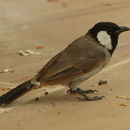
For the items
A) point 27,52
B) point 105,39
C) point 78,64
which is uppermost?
point 105,39


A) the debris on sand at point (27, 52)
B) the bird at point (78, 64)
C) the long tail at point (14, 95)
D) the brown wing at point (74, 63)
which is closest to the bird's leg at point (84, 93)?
the bird at point (78, 64)

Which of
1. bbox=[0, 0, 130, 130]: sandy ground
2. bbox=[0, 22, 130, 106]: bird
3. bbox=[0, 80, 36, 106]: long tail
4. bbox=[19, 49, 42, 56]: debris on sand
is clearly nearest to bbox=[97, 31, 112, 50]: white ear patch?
bbox=[0, 22, 130, 106]: bird

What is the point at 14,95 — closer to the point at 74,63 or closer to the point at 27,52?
the point at 74,63

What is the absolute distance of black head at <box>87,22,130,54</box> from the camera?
5.50 meters

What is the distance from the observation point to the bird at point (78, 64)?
5277 millimetres

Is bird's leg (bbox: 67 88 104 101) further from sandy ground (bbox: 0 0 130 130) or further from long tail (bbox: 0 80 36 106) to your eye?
long tail (bbox: 0 80 36 106)

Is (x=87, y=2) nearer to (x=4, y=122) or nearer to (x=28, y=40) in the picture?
(x=28, y=40)

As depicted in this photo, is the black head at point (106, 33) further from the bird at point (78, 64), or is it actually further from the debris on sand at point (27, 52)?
the debris on sand at point (27, 52)

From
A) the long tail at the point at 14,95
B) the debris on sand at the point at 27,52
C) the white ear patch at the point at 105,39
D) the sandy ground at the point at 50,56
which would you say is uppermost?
the white ear patch at the point at 105,39

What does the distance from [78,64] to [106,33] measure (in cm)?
47

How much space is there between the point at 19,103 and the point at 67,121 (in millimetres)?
854

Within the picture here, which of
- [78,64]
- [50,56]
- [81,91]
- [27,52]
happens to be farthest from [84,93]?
[27,52]

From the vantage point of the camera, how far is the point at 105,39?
5512 millimetres

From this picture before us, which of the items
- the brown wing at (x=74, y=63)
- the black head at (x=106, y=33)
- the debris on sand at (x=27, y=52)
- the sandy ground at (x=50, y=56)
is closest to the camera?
the sandy ground at (x=50, y=56)
